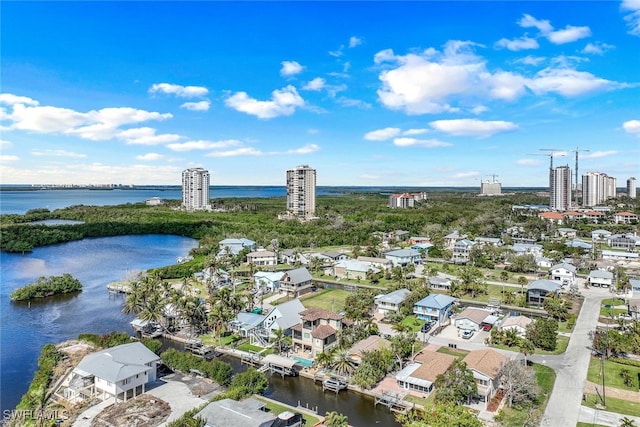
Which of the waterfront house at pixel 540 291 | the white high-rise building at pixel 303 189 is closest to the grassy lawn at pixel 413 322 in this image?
the waterfront house at pixel 540 291

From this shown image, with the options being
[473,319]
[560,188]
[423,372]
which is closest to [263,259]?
[473,319]

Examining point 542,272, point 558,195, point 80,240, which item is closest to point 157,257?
point 80,240

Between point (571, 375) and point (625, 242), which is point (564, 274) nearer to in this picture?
point (571, 375)

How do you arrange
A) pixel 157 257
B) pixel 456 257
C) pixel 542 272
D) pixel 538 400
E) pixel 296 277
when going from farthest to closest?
pixel 157 257
pixel 456 257
pixel 542 272
pixel 296 277
pixel 538 400

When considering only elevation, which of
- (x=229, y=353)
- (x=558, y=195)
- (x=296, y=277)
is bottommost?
(x=229, y=353)

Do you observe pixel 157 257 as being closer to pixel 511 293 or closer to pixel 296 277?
pixel 296 277

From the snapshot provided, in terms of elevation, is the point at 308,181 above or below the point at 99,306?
above
